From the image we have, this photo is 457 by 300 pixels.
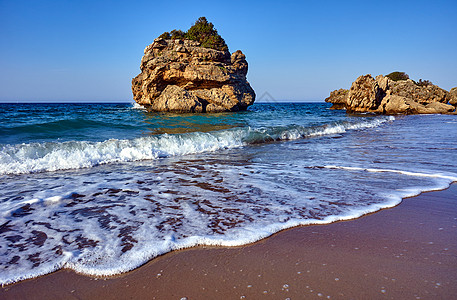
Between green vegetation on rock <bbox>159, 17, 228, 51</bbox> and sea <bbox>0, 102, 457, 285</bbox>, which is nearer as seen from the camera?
sea <bbox>0, 102, 457, 285</bbox>

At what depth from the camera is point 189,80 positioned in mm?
29547

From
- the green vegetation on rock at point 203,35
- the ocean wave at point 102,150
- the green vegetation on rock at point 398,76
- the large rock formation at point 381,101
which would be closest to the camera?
the ocean wave at point 102,150

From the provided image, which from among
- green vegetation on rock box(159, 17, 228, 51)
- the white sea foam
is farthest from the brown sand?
green vegetation on rock box(159, 17, 228, 51)

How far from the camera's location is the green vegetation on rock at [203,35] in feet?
115

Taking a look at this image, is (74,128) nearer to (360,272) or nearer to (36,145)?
(36,145)

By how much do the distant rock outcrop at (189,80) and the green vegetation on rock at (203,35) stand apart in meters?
2.93

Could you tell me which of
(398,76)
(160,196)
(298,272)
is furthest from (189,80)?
(398,76)

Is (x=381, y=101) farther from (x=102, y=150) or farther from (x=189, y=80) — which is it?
(x=102, y=150)

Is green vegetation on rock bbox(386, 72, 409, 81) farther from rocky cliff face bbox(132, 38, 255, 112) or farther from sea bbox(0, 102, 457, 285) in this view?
sea bbox(0, 102, 457, 285)

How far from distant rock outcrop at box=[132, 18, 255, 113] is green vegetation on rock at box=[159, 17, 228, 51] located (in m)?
2.93

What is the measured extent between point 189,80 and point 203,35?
35.0 ft

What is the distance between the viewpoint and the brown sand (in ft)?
5.11

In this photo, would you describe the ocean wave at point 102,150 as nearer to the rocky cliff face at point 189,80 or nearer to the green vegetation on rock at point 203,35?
the rocky cliff face at point 189,80

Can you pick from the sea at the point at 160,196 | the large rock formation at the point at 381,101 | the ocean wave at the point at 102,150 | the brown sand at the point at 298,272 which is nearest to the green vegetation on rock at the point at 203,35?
the large rock formation at the point at 381,101
